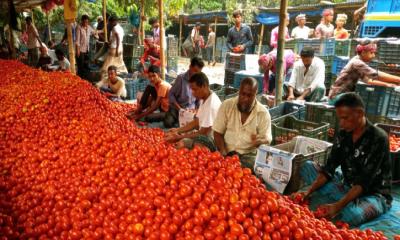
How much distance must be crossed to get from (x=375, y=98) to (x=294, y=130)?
1.64m

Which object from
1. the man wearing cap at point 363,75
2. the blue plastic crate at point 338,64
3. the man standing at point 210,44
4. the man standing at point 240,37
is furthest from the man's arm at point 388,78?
the man standing at point 210,44

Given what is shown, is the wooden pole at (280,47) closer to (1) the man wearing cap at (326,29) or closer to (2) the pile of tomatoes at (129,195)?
(2) the pile of tomatoes at (129,195)

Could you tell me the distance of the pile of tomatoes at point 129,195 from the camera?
5.97ft

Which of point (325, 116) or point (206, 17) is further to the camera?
point (206, 17)

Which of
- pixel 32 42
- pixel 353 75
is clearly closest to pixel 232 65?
pixel 353 75

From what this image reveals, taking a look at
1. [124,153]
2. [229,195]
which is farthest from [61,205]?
[229,195]

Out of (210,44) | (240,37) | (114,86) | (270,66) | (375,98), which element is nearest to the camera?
(375,98)

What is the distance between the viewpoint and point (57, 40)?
58.4 ft

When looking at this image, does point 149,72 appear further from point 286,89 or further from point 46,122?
point 286,89

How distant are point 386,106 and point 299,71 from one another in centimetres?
154

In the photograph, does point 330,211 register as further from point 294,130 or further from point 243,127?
point 294,130

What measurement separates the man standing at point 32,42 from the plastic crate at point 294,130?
9607 mm

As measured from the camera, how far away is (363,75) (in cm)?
499

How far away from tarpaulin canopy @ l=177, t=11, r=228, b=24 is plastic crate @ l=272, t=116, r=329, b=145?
1291 cm
